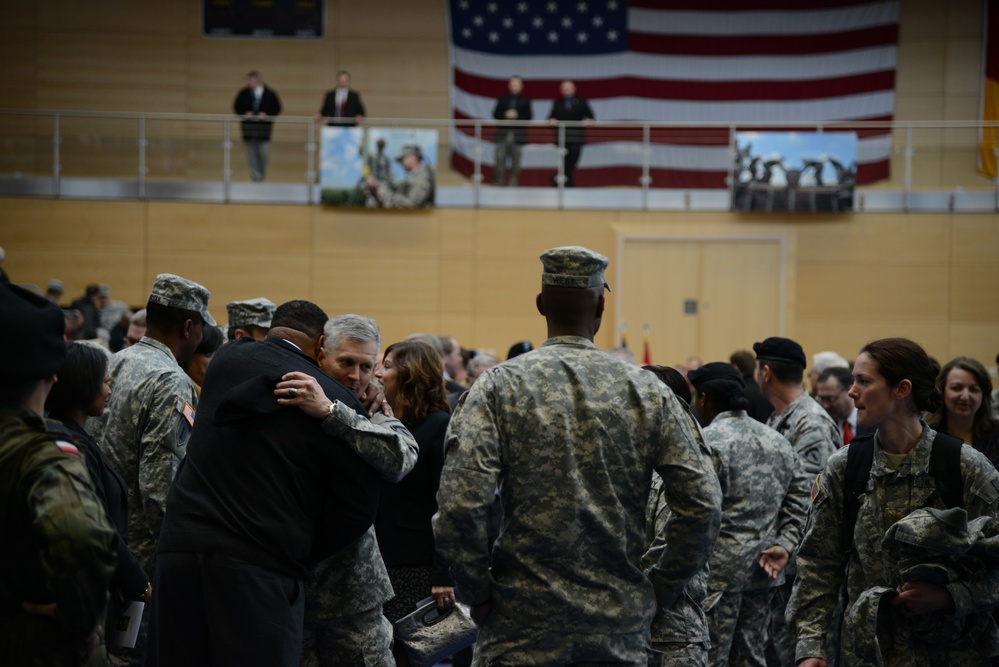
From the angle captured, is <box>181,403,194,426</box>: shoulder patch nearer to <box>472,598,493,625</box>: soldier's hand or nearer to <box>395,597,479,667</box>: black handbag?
<box>395,597,479,667</box>: black handbag

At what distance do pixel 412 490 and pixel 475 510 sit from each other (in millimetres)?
1926

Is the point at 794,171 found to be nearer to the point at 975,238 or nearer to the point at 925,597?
the point at 975,238

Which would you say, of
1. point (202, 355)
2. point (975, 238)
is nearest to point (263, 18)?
point (975, 238)

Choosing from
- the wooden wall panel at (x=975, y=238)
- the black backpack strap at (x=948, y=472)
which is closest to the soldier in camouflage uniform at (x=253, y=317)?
the black backpack strap at (x=948, y=472)

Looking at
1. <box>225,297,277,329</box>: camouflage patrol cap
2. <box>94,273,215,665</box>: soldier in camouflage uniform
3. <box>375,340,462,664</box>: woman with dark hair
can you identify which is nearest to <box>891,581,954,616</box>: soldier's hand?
<box>375,340,462,664</box>: woman with dark hair

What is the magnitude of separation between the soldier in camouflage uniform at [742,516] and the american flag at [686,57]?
544 inches

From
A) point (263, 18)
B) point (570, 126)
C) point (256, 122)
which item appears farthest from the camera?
point (263, 18)

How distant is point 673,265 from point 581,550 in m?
12.9

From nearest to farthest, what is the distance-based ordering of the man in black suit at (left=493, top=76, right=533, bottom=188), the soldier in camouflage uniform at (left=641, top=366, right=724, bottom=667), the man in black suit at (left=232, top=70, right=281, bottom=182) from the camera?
the soldier in camouflage uniform at (left=641, top=366, right=724, bottom=667) < the man in black suit at (left=493, top=76, right=533, bottom=188) < the man in black suit at (left=232, top=70, right=281, bottom=182)

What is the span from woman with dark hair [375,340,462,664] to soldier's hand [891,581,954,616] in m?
2.06

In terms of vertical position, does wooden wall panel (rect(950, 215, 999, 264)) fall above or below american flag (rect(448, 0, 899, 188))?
below

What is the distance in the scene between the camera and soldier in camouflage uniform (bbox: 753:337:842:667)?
537cm

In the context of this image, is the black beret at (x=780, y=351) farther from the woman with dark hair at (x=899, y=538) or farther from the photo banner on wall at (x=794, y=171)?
the photo banner on wall at (x=794, y=171)

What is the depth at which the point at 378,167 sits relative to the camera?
1538 centimetres
